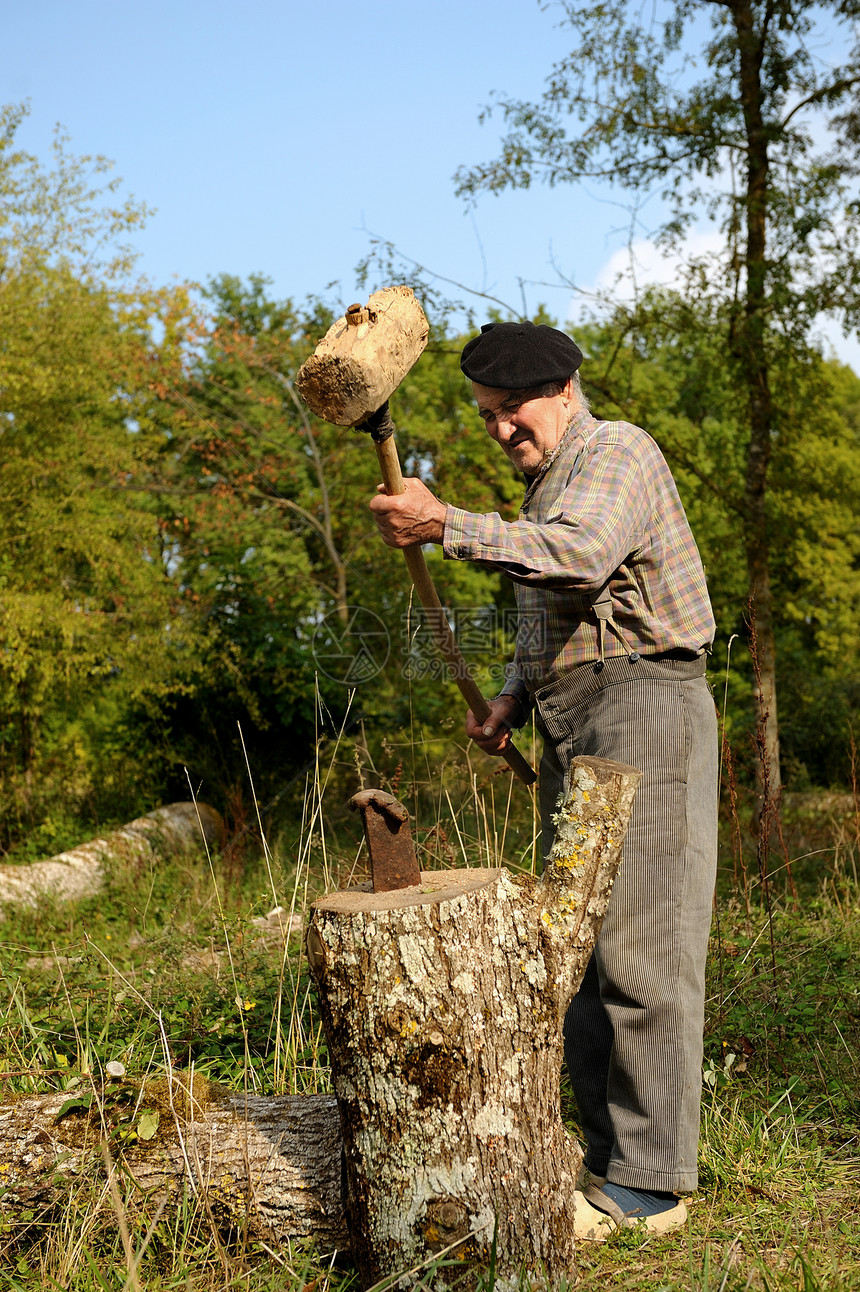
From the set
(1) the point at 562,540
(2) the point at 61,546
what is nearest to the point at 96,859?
(2) the point at 61,546

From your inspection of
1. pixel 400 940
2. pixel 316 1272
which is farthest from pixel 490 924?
pixel 316 1272

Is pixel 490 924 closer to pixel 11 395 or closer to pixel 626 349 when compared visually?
pixel 626 349

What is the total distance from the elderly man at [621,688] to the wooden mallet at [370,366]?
6.9 inches

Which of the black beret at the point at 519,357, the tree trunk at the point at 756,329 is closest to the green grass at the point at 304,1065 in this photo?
the black beret at the point at 519,357

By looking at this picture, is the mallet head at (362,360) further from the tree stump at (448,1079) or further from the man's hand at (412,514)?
the tree stump at (448,1079)

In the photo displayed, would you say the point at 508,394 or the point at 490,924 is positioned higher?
the point at 508,394

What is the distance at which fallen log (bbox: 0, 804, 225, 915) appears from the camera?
679 centimetres

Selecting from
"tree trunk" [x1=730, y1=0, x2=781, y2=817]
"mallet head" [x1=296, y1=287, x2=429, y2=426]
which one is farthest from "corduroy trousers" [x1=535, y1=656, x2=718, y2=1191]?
"tree trunk" [x1=730, y1=0, x2=781, y2=817]

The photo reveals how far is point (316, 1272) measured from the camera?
2318 millimetres

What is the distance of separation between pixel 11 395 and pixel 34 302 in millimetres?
940

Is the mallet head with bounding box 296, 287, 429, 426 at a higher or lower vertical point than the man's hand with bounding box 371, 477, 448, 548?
higher

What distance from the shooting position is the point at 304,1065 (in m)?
3.40

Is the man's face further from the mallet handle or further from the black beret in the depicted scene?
the mallet handle

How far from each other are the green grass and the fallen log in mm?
686
